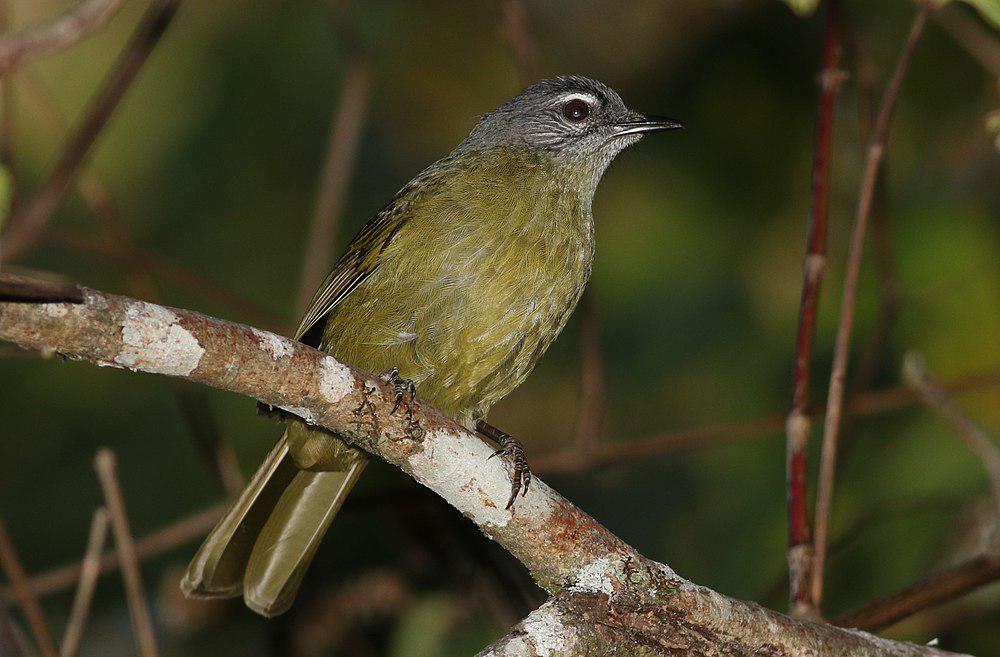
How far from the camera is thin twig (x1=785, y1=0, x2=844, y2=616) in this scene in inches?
122

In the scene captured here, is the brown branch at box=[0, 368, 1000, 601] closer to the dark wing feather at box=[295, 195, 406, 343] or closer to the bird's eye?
the dark wing feather at box=[295, 195, 406, 343]

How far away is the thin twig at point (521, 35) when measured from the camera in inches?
174

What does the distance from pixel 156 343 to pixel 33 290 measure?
0.33m

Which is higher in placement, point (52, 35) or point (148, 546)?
point (148, 546)

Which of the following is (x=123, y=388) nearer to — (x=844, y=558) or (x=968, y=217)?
(x=844, y=558)

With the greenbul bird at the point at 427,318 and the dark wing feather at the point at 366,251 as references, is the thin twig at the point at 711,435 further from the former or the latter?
the dark wing feather at the point at 366,251

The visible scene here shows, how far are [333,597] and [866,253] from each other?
3078mm

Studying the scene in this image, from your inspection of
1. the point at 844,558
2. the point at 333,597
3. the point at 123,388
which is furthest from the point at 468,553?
the point at 123,388

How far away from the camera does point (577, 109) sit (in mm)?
4496

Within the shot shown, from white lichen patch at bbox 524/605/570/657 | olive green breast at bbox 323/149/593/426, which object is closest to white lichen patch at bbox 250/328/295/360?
white lichen patch at bbox 524/605/570/657

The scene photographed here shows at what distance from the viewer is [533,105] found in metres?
4.54

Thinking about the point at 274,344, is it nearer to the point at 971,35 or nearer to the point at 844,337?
the point at 844,337

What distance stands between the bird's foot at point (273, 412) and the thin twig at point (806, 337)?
4.95 feet

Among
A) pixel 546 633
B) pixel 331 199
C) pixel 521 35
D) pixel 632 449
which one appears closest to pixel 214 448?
pixel 331 199
